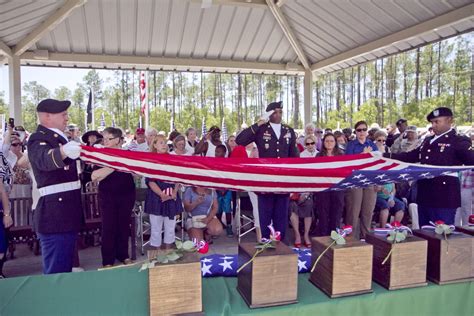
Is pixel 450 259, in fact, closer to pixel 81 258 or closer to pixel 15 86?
pixel 81 258

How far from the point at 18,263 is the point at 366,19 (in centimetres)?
654

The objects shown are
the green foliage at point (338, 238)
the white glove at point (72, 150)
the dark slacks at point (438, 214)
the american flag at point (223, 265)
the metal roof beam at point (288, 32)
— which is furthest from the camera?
the metal roof beam at point (288, 32)

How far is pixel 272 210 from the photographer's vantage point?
372 cm

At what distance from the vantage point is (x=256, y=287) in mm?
1489

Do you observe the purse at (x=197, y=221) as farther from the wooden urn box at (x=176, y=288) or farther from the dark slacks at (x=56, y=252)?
the wooden urn box at (x=176, y=288)

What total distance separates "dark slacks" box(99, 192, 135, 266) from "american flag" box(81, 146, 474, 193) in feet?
4.49

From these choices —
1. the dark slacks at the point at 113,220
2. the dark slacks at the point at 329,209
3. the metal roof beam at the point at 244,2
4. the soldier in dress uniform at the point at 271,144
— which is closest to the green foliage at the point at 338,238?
the soldier in dress uniform at the point at 271,144

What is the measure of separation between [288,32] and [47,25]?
4739 millimetres

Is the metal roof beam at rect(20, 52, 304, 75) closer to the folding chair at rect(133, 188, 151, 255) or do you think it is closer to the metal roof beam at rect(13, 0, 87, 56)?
the metal roof beam at rect(13, 0, 87, 56)

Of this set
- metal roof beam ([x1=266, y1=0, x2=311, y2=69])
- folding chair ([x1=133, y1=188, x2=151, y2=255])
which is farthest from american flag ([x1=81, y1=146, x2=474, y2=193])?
metal roof beam ([x1=266, y1=0, x2=311, y2=69])

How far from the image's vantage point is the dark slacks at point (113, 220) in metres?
3.70

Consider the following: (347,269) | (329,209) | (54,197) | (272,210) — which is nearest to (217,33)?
(329,209)

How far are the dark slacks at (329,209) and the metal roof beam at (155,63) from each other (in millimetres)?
5314

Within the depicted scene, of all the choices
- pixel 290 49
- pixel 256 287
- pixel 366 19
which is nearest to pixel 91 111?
pixel 290 49
